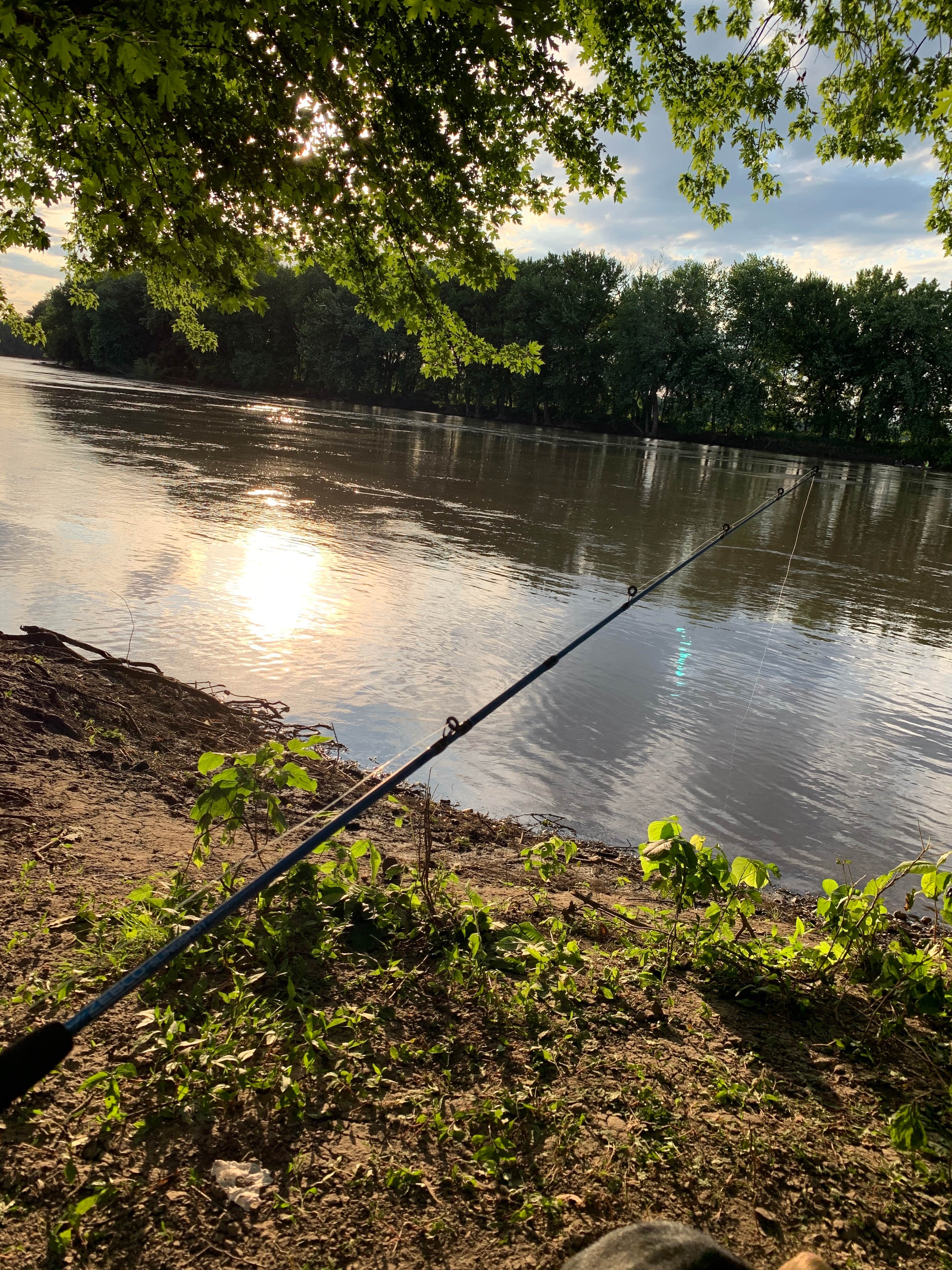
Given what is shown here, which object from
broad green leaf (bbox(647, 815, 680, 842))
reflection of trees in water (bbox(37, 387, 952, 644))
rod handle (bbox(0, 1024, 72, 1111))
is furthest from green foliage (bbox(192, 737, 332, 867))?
reflection of trees in water (bbox(37, 387, 952, 644))

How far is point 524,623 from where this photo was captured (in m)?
8.77

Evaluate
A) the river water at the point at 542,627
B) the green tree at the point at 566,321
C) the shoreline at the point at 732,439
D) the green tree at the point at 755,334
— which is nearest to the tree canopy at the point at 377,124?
the river water at the point at 542,627

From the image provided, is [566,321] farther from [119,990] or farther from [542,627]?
[119,990]

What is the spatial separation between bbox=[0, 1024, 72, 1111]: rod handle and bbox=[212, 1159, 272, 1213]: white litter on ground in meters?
0.74

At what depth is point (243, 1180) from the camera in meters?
1.98

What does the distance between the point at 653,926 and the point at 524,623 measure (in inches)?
214

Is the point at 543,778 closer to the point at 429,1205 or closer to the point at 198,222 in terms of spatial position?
the point at 429,1205

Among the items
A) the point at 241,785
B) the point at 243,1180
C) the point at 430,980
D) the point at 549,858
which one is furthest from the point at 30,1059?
the point at 549,858

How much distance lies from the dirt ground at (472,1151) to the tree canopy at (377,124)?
4.78m

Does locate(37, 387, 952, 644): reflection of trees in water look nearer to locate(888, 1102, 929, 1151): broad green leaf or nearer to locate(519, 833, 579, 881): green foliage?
locate(519, 833, 579, 881): green foliage

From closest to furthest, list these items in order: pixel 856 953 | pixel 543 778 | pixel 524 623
→ pixel 856 953, pixel 543 778, pixel 524 623

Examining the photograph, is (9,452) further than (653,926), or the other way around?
(9,452)

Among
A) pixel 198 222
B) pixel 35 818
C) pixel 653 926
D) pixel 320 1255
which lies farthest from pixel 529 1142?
pixel 198 222

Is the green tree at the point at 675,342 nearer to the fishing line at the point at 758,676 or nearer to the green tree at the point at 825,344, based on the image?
the green tree at the point at 825,344
